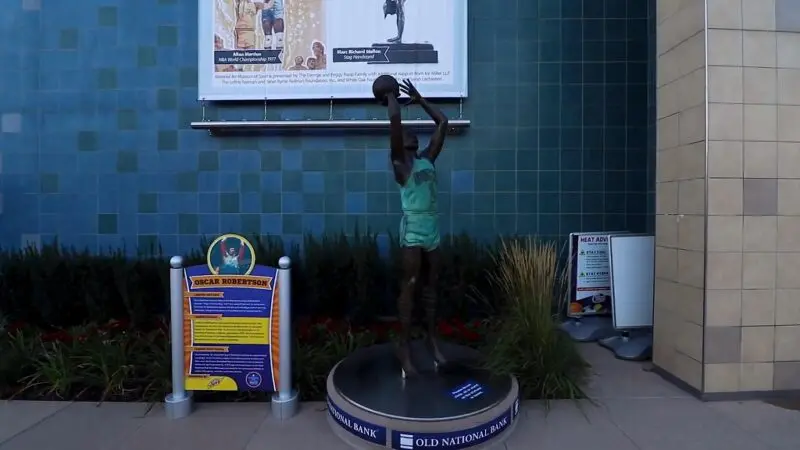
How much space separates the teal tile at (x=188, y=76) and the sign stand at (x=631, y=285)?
6.13 metres

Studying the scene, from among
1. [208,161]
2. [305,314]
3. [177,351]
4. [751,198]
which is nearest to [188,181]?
[208,161]

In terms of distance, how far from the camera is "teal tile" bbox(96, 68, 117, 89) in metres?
7.49

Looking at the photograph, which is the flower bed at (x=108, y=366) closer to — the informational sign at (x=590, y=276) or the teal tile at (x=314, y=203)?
the teal tile at (x=314, y=203)

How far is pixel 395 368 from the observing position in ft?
15.0

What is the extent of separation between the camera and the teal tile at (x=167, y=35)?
24.3 feet

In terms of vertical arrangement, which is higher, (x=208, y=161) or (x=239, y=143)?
(x=239, y=143)

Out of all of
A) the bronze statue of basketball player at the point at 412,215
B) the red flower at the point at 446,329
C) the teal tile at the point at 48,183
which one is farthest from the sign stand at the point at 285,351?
the teal tile at the point at 48,183

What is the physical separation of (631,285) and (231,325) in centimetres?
460

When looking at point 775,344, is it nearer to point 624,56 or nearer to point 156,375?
point 624,56

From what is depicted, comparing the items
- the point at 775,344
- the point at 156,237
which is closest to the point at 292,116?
the point at 156,237

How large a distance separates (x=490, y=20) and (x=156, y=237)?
5769 mm

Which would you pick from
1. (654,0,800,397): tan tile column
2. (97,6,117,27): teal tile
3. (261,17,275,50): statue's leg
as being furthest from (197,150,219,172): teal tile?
(654,0,800,397): tan tile column

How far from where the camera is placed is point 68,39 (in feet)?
24.6

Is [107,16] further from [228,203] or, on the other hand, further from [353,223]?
[353,223]
